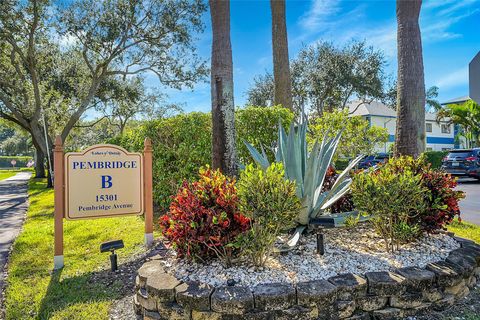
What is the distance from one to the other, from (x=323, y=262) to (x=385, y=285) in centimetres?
63

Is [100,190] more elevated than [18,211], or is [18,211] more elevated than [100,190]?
[100,190]

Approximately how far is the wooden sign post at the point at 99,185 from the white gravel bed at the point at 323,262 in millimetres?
1921

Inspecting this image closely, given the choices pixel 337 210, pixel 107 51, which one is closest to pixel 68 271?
pixel 337 210

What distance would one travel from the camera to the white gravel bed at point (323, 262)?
309cm

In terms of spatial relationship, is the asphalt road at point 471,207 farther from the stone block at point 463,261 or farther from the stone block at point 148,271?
the stone block at point 148,271

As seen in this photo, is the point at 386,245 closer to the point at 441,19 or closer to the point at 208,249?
the point at 208,249

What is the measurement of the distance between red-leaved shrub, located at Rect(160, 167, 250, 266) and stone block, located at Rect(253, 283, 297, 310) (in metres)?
0.55

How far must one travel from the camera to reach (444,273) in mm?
3160

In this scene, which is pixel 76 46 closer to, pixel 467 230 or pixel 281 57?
pixel 281 57

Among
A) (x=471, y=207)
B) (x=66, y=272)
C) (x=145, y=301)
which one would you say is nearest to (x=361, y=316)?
(x=145, y=301)

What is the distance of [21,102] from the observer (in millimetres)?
17734

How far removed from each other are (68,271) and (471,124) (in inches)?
1251

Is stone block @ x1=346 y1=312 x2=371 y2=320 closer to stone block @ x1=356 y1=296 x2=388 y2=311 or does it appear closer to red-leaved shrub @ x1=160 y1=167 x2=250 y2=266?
stone block @ x1=356 y1=296 x2=388 y2=311

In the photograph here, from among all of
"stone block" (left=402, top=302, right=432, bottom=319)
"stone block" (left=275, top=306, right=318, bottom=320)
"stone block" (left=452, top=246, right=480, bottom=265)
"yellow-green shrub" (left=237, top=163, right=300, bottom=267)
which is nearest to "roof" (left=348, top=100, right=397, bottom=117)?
"stone block" (left=452, top=246, right=480, bottom=265)
